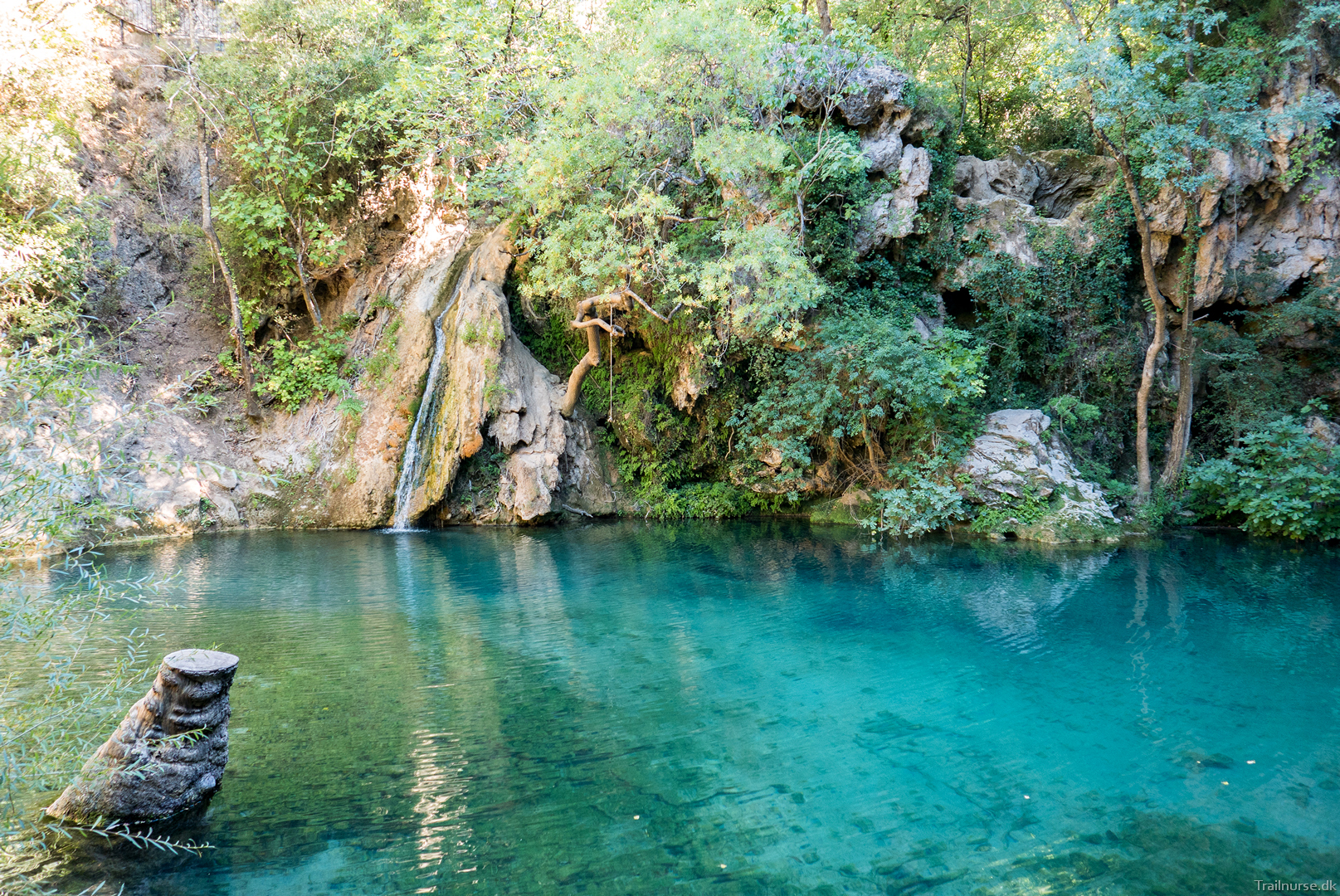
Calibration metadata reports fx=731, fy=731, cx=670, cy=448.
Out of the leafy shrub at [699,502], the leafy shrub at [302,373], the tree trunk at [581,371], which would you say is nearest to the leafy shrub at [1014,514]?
the leafy shrub at [699,502]

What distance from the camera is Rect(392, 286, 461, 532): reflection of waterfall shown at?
1463cm

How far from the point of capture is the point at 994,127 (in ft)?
66.2

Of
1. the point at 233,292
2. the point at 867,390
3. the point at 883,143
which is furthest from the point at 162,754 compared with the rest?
the point at 883,143

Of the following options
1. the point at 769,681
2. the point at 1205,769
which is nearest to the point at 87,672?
the point at 769,681

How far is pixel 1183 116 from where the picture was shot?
42.1ft

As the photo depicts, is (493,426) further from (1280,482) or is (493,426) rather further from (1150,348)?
(1280,482)

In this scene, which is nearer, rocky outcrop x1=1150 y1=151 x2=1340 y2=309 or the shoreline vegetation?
the shoreline vegetation

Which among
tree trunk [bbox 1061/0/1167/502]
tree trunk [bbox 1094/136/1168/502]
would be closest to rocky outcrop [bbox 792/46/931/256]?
tree trunk [bbox 1061/0/1167/502]

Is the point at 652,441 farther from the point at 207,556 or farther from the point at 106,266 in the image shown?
the point at 106,266

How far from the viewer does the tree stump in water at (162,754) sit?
3.74 m

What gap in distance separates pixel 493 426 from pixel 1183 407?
13.5 metres

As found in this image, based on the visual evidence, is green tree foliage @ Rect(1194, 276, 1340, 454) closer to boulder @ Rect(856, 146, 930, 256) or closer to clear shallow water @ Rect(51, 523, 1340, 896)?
clear shallow water @ Rect(51, 523, 1340, 896)

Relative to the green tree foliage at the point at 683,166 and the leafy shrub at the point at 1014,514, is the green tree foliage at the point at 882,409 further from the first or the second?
the green tree foliage at the point at 683,166

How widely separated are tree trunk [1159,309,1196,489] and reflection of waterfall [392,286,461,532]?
1448cm
